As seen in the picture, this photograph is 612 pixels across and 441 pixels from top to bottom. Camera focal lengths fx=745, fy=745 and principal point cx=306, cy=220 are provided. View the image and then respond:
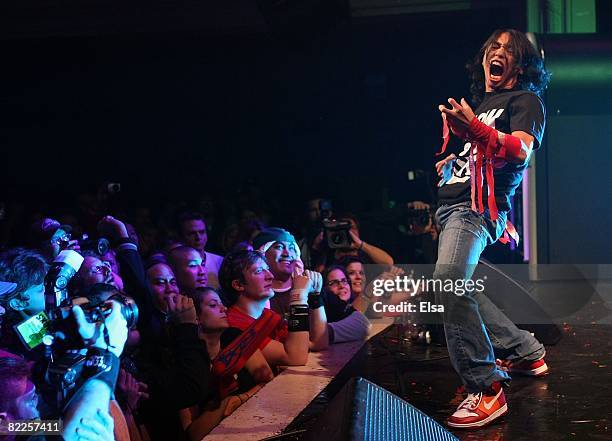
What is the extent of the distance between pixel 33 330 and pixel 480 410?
4.87 ft

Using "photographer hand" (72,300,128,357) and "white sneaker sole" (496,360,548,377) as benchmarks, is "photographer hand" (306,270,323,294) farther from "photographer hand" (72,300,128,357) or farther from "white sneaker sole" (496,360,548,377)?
"photographer hand" (72,300,128,357)

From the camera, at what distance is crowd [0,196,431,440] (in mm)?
1601

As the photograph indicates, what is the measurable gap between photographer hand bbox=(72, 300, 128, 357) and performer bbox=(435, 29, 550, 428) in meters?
1.30

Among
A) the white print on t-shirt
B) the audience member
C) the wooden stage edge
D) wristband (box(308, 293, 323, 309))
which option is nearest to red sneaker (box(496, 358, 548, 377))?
the wooden stage edge

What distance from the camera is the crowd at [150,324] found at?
63.0 inches

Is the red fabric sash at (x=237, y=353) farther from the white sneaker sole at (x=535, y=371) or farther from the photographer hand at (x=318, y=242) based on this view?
the photographer hand at (x=318, y=242)

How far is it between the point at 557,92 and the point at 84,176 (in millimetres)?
3875

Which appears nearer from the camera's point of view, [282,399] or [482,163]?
[482,163]

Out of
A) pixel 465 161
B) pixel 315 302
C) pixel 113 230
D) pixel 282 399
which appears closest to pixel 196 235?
pixel 315 302

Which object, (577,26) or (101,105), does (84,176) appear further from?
(577,26)

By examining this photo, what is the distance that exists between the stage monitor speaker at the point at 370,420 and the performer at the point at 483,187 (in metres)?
0.91

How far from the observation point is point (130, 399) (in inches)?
88.2

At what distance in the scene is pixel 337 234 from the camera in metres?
4.86

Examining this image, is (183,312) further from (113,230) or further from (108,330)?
(108,330)
